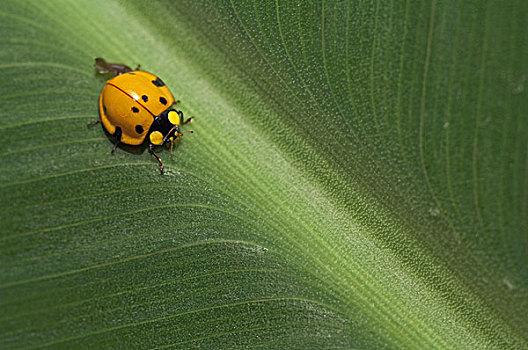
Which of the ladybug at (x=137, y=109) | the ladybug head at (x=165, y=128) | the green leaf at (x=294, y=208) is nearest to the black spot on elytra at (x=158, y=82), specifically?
the ladybug at (x=137, y=109)

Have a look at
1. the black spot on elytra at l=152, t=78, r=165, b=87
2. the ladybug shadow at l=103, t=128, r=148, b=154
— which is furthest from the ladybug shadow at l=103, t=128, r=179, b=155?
the black spot on elytra at l=152, t=78, r=165, b=87

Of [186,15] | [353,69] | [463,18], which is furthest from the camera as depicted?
[186,15]

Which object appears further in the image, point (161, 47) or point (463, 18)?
point (161, 47)

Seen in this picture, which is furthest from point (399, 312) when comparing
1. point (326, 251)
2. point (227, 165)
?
point (227, 165)

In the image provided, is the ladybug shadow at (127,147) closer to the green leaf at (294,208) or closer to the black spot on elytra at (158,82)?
the green leaf at (294,208)

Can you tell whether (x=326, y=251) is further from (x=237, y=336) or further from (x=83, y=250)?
(x=83, y=250)

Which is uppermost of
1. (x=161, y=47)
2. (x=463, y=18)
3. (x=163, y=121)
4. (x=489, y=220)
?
(x=463, y=18)

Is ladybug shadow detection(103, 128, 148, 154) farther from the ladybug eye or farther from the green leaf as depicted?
the ladybug eye
